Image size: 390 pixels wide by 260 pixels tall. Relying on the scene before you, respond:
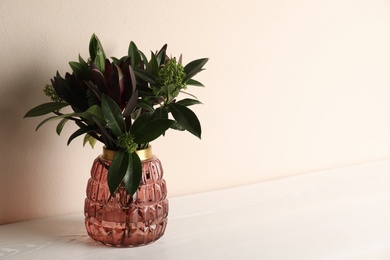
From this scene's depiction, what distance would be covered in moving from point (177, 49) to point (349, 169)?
2.21 feet

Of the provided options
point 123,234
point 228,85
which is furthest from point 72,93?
point 228,85

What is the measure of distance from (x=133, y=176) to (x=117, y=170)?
0.03 meters

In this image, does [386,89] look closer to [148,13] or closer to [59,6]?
[148,13]

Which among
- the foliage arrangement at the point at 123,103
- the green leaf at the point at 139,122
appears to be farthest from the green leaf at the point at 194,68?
the green leaf at the point at 139,122

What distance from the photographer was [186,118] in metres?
1.07

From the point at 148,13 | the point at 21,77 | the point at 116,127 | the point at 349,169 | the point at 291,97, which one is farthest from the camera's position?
the point at 349,169

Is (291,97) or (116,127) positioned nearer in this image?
(116,127)

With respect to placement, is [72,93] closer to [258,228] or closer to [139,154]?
[139,154]

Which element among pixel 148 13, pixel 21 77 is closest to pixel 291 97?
pixel 148 13

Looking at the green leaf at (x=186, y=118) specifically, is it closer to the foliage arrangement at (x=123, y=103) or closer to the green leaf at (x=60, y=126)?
the foliage arrangement at (x=123, y=103)

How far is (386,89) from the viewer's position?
1.72 m

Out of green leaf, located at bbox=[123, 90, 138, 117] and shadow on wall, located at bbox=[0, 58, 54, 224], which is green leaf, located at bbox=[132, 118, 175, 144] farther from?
shadow on wall, located at bbox=[0, 58, 54, 224]

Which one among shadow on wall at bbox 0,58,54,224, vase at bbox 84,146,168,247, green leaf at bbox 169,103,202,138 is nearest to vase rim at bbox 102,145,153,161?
vase at bbox 84,146,168,247

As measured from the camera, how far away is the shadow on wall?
47.4 inches
